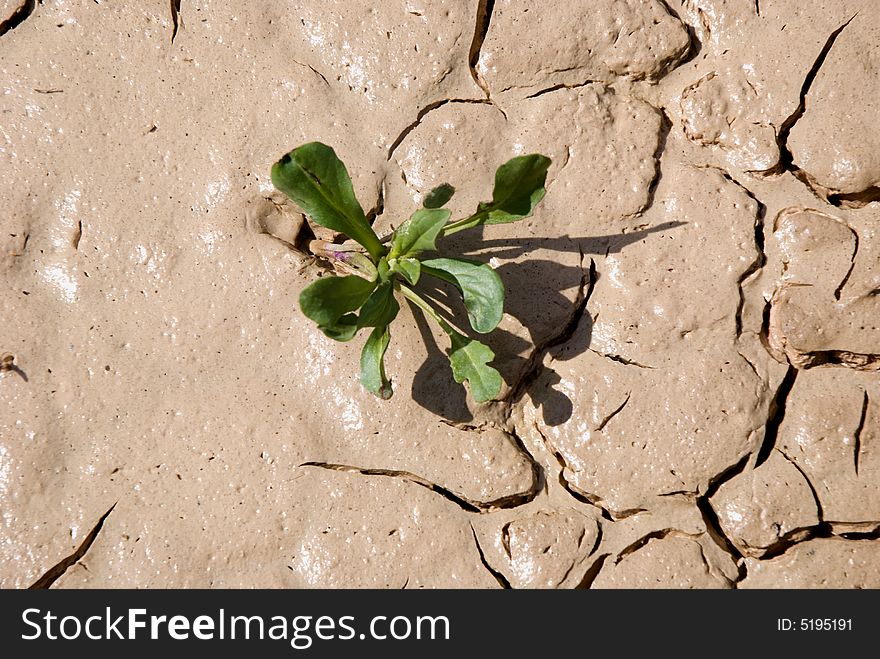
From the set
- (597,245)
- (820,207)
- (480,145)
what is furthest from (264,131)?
(820,207)

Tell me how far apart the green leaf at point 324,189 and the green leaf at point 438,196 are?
217 millimetres

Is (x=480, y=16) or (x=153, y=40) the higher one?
(x=480, y=16)

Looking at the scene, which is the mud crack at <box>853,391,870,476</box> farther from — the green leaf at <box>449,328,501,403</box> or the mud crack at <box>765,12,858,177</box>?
the green leaf at <box>449,328,501,403</box>

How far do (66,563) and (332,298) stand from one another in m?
1.19

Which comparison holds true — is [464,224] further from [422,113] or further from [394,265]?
[422,113]

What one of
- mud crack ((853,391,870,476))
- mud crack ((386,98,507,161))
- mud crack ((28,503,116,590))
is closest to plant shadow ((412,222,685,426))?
mud crack ((386,98,507,161))

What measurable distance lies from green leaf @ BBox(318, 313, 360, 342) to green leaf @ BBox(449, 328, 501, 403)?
12.4 inches

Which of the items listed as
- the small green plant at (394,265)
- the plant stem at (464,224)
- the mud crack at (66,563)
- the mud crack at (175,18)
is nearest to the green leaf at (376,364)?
the small green plant at (394,265)

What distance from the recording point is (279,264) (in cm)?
246

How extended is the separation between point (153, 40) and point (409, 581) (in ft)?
6.79

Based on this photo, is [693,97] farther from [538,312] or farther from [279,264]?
[279,264]

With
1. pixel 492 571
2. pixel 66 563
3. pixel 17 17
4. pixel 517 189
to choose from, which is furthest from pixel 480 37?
pixel 66 563

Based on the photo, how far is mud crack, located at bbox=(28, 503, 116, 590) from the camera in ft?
7.47

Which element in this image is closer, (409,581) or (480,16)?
(409,581)
